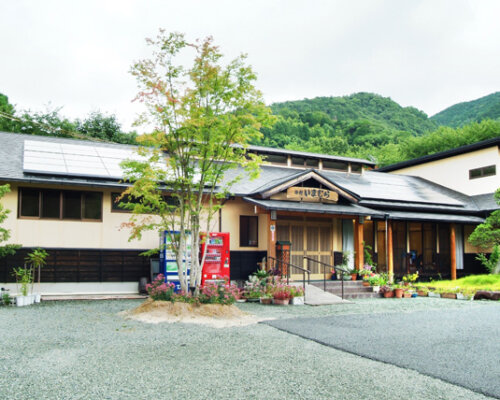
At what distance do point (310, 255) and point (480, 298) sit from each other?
557 cm

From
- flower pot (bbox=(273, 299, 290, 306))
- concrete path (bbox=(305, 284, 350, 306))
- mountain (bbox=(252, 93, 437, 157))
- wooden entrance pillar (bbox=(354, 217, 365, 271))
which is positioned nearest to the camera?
flower pot (bbox=(273, 299, 290, 306))

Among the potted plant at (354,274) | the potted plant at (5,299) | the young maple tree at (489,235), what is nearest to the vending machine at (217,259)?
the potted plant at (354,274)

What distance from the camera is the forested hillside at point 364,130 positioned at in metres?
43.2

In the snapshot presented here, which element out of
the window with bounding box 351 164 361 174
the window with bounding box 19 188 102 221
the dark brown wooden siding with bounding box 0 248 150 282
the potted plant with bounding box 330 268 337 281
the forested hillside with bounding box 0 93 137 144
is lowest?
the potted plant with bounding box 330 268 337 281

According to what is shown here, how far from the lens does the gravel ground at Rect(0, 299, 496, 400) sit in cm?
481

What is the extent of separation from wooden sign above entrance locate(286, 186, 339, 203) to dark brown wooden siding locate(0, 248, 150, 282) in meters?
5.21

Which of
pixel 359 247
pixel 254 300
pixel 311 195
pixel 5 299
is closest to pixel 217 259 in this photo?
pixel 254 300

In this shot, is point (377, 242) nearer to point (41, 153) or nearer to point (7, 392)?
point (41, 153)

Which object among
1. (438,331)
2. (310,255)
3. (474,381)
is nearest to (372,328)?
(438,331)

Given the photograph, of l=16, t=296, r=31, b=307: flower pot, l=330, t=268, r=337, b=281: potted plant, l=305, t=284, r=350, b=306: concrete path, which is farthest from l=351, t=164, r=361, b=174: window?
l=16, t=296, r=31, b=307: flower pot

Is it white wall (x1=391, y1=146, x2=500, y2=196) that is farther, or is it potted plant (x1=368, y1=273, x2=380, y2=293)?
white wall (x1=391, y1=146, x2=500, y2=196)

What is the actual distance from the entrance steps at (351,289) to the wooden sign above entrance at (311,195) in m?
2.85

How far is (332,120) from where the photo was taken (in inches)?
2243

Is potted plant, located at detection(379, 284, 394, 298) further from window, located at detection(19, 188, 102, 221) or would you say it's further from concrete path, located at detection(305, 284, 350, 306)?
window, located at detection(19, 188, 102, 221)
